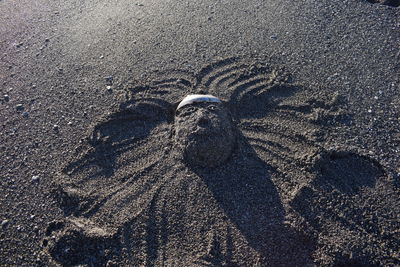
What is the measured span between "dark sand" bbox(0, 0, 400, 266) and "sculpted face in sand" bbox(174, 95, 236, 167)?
98 mm

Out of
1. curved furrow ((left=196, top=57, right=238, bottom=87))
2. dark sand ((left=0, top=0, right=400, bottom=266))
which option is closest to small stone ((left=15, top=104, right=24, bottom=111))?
dark sand ((left=0, top=0, right=400, bottom=266))

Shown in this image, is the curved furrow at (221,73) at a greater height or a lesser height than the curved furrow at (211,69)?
lesser

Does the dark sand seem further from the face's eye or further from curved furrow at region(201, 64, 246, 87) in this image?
the face's eye

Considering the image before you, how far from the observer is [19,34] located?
3.85 m

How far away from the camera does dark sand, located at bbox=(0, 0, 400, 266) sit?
2.28 meters

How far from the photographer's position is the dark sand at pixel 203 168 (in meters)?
2.28

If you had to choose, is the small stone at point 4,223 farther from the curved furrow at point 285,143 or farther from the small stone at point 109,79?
the curved furrow at point 285,143

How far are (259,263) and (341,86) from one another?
182cm

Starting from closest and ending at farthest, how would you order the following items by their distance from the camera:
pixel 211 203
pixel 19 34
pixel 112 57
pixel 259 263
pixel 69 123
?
pixel 259 263 < pixel 211 203 < pixel 69 123 < pixel 112 57 < pixel 19 34

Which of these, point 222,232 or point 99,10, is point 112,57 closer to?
point 99,10

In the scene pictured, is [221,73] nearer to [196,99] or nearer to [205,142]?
[196,99]

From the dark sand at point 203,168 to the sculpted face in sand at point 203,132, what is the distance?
0.10m

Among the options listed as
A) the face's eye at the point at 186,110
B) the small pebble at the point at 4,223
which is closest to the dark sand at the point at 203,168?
the small pebble at the point at 4,223

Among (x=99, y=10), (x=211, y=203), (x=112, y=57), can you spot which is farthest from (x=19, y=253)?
(x=99, y=10)
